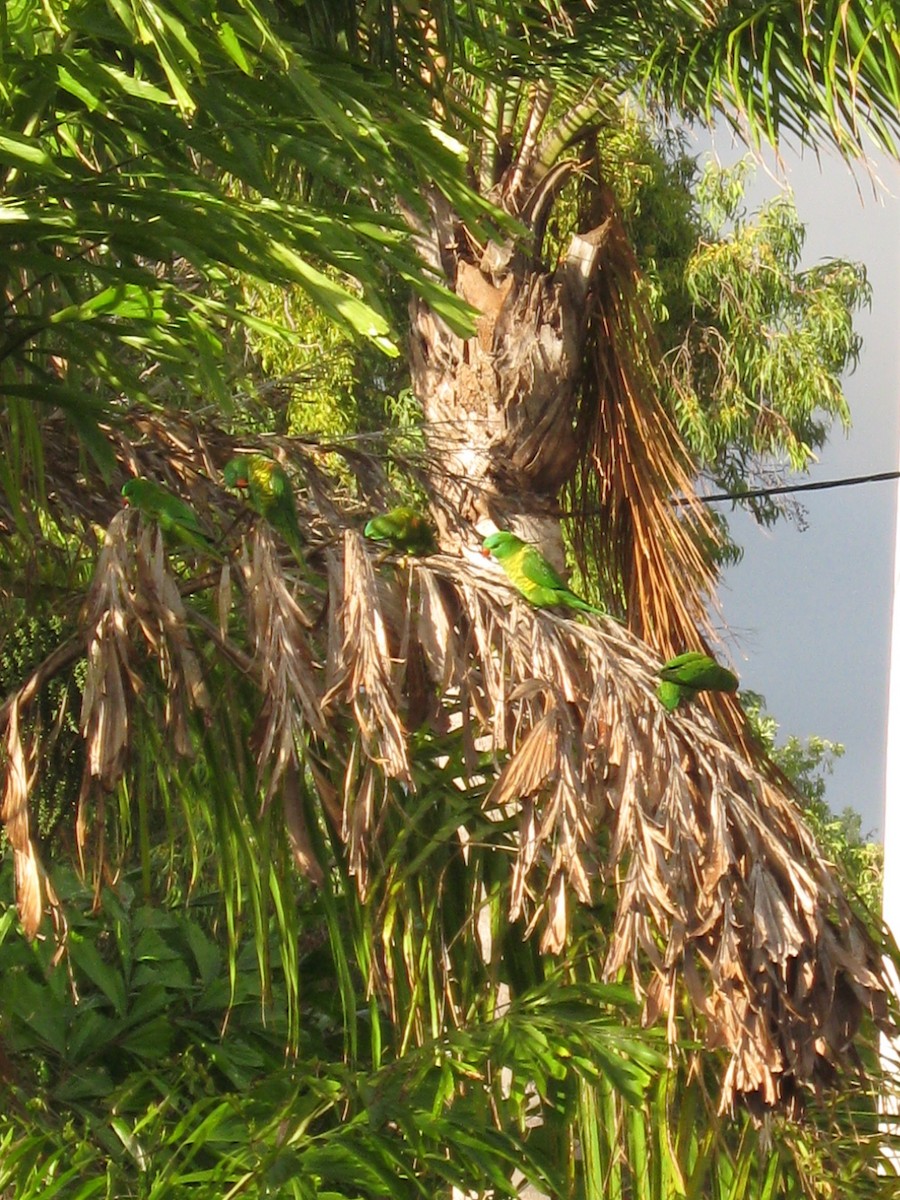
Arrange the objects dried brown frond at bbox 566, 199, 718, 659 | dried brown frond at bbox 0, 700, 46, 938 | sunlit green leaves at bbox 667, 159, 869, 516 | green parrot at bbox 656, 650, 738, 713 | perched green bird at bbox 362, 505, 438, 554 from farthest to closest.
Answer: sunlit green leaves at bbox 667, 159, 869, 516 < dried brown frond at bbox 566, 199, 718, 659 < perched green bird at bbox 362, 505, 438, 554 < green parrot at bbox 656, 650, 738, 713 < dried brown frond at bbox 0, 700, 46, 938

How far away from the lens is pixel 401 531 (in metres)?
2.20

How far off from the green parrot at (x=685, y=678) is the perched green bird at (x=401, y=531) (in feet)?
1.43

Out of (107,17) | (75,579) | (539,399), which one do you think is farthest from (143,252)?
(539,399)

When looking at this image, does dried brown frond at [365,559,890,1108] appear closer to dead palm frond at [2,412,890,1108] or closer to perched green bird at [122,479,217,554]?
dead palm frond at [2,412,890,1108]

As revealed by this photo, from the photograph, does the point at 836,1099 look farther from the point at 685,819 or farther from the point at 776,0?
the point at 776,0

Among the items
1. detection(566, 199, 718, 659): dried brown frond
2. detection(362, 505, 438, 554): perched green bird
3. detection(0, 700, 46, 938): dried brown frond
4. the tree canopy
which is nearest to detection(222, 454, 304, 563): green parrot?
the tree canopy

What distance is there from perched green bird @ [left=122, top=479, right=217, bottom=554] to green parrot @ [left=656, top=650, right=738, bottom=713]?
2.37 ft

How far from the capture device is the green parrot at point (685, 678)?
2070 millimetres

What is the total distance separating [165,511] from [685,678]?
2.69 ft

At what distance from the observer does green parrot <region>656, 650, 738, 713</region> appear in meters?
2.07

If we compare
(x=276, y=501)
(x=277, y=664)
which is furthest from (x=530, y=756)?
(x=276, y=501)

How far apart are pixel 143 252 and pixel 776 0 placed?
206cm

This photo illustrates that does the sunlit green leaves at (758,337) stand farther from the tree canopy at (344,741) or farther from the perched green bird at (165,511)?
the perched green bird at (165,511)

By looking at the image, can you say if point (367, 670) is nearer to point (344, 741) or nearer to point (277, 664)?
point (277, 664)
